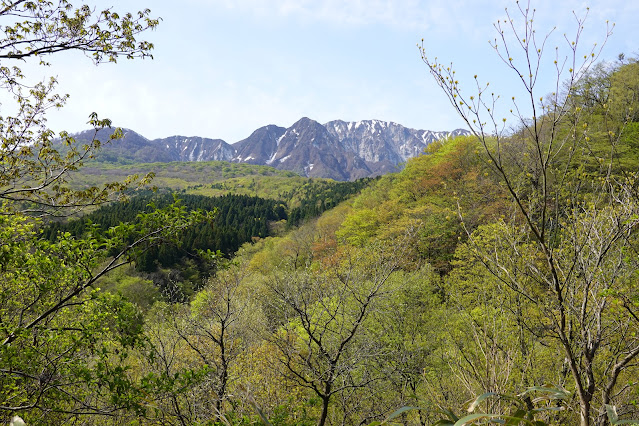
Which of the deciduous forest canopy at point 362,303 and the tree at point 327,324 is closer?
the deciduous forest canopy at point 362,303

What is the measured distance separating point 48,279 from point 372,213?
2937 cm

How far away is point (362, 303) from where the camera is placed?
332 inches

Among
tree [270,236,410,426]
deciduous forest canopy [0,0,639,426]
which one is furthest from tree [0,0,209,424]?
tree [270,236,410,426]

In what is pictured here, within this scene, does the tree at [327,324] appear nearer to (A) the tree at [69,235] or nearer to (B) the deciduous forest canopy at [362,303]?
(B) the deciduous forest canopy at [362,303]

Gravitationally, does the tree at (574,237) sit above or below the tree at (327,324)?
above

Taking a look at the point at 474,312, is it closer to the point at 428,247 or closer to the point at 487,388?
the point at 428,247

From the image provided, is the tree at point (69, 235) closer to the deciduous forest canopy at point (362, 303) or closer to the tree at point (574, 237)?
the deciduous forest canopy at point (362, 303)

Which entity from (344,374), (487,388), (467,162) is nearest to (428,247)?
(467,162)

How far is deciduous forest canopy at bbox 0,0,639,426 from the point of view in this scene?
3.56 m

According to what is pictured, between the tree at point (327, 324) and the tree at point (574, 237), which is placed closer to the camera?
the tree at point (574, 237)

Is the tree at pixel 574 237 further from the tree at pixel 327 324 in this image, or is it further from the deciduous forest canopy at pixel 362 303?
the tree at pixel 327 324

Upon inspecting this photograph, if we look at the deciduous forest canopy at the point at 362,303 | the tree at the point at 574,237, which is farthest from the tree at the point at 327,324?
the tree at the point at 574,237

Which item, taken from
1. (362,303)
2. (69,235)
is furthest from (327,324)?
(69,235)

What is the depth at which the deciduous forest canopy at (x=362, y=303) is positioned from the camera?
3.56 meters
